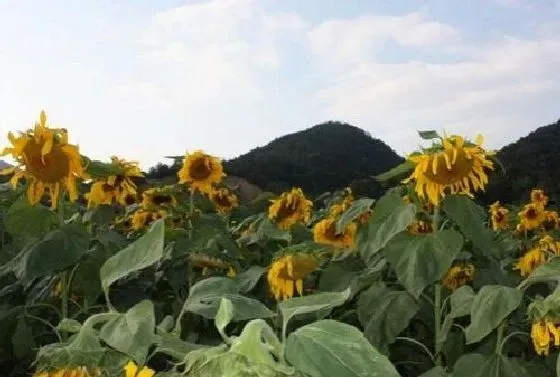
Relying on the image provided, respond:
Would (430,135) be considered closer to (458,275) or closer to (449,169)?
(449,169)

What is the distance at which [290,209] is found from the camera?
4.42 m

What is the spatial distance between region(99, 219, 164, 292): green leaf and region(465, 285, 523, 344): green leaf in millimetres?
803

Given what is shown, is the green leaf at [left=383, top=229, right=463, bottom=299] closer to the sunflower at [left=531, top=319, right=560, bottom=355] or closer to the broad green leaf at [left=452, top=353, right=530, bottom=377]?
the broad green leaf at [left=452, top=353, right=530, bottom=377]

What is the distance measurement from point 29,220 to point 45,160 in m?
0.17

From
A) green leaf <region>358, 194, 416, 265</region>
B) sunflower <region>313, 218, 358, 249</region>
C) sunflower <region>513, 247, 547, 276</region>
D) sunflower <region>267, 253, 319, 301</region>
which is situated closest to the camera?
green leaf <region>358, 194, 416, 265</region>

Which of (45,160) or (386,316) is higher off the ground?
(45,160)

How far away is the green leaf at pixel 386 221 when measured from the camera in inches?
84.4

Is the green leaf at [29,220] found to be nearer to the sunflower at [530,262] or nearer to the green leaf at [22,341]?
the green leaf at [22,341]

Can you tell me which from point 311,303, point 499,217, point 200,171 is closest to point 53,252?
point 311,303

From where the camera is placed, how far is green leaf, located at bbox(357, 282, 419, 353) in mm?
2123

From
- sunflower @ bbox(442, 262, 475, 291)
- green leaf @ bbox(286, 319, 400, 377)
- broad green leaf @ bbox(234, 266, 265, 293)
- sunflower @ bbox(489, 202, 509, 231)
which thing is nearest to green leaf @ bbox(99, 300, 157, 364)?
green leaf @ bbox(286, 319, 400, 377)

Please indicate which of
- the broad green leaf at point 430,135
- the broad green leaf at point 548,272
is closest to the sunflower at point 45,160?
the broad green leaf at point 430,135

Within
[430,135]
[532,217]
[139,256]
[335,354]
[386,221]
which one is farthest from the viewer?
[532,217]

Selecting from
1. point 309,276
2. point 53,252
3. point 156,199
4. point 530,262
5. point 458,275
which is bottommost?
point 530,262
